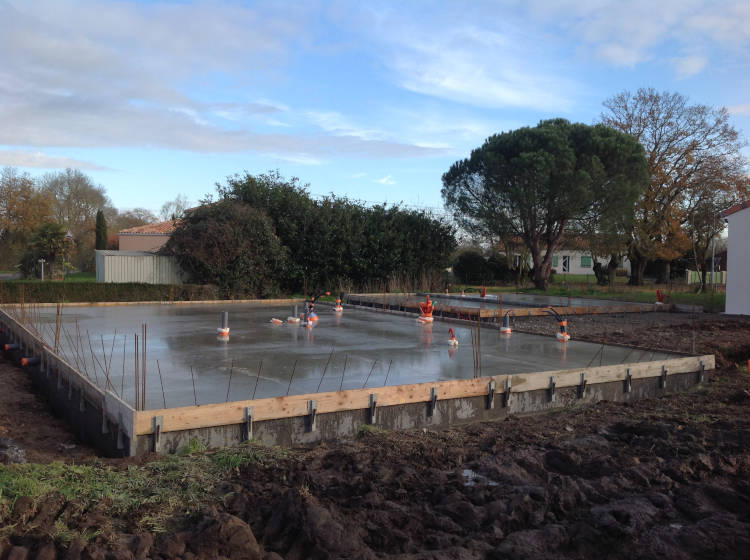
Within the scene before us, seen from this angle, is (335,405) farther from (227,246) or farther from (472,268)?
(472,268)

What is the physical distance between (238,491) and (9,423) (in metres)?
3.57

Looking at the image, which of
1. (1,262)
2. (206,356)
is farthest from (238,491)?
(1,262)

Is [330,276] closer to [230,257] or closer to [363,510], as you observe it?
[230,257]

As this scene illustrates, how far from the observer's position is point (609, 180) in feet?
84.7

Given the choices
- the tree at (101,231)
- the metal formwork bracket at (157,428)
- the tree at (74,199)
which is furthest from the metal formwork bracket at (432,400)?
the tree at (74,199)

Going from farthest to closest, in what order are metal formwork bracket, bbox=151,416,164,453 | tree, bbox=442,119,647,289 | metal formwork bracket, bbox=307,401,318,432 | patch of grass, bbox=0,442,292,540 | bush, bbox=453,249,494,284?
bush, bbox=453,249,494,284
tree, bbox=442,119,647,289
metal formwork bracket, bbox=307,401,318,432
metal formwork bracket, bbox=151,416,164,453
patch of grass, bbox=0,442,292,540

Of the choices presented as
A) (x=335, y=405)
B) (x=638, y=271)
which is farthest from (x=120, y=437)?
(x=638, y=271)

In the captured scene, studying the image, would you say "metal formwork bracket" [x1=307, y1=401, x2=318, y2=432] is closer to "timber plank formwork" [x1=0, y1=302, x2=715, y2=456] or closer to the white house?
"timber plank formwork" [x1=0, y1=302, x2=715, y2=456]

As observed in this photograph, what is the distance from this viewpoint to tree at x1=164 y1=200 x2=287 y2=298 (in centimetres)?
1995

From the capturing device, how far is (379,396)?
5969mm

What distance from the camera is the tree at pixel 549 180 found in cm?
2527

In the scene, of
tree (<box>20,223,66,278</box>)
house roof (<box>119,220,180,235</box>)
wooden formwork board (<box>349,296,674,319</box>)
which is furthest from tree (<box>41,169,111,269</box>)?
wooden formwork board (<box>349,296,674,319</box>)

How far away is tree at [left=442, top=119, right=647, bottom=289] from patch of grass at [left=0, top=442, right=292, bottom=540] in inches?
888

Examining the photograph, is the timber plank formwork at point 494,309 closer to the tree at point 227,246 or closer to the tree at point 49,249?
the tree at point 227,246
